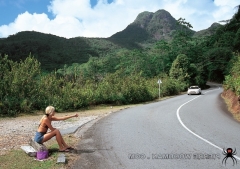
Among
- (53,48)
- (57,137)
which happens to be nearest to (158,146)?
(57,137)

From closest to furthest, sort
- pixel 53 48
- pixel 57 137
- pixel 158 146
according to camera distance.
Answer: pixel 57 137 → pixel 158 146 → pixel 53 48

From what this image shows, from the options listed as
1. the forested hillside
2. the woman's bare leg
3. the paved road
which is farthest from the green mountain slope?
the woman's bare leg

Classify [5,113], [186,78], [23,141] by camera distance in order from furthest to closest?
[186,78] → [5,113] → [23,141]

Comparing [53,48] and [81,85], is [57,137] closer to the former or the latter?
[81,85]

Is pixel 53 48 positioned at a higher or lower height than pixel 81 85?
higher

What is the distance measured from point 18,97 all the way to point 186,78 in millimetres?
44269

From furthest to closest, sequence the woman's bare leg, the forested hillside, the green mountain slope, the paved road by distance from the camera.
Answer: the green mountain slope → the forested hillside → the woman's bare leg → the paved road

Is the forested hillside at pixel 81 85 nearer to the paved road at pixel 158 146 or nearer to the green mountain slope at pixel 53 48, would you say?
the paved road at pixel 158 146

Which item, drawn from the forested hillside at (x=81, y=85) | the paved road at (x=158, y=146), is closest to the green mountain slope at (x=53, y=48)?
the forested hillside at (x=81, y=85)

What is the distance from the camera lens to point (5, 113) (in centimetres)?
1900

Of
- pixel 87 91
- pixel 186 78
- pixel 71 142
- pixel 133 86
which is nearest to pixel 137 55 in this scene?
pixel 186 78

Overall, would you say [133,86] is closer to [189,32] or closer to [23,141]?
[23,141]

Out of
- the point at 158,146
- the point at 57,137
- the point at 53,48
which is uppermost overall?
the point at 53,48

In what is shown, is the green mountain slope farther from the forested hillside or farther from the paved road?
the paved road
